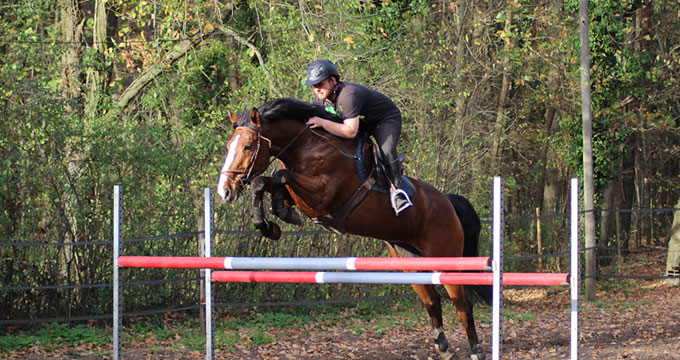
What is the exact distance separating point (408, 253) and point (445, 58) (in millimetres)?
7844

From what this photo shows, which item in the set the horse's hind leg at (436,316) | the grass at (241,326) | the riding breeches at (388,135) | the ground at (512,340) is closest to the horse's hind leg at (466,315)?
the horse's hind leg at (436,316)

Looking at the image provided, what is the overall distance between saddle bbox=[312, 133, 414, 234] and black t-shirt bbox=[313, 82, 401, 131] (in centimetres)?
14

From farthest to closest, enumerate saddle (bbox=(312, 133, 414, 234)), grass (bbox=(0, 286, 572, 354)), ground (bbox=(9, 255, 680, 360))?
grass (bbox=(0, 286, 572, 354)) < ground (bbox=(9, 255, 680, 360)) < saddle (bbox=(312, 133, 414, 234))

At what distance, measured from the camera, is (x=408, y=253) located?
23.2 ft

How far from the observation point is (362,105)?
6242mm

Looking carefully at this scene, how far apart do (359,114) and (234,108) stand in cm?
978

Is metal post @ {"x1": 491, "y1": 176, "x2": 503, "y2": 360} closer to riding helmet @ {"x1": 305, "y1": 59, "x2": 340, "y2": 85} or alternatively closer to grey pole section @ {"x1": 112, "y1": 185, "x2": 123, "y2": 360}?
riding helmet @ {"x1": 305, "y1": 59, "x2": 340, "y2": 85}

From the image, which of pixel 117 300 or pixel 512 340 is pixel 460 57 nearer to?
pixel 512 340

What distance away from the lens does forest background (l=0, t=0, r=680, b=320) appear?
9.72 meters

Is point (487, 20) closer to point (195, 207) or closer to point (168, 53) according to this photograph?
point (168, 53)

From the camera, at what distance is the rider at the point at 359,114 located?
609 centimetres

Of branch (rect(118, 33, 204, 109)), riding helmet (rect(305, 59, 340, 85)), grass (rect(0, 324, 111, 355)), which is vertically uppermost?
branch (rect(118, 33, 204, 109))

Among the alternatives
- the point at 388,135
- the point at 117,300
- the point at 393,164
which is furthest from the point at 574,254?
the point at 117,300

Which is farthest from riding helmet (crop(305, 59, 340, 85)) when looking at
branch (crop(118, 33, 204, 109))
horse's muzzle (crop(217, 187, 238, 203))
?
branch (crop(118, 33, 204, 109))
